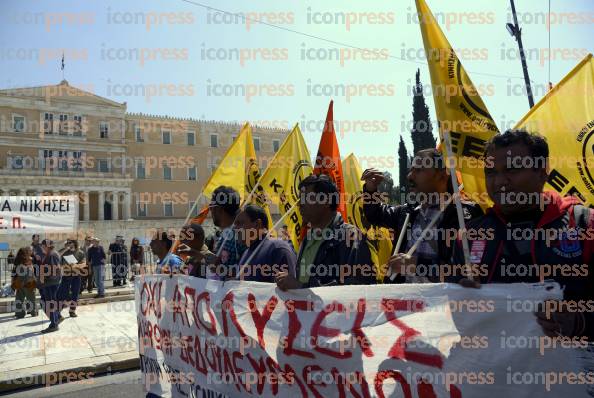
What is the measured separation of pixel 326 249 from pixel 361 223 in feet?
13.3

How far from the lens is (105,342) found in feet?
25.5

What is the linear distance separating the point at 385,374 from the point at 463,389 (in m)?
0.38

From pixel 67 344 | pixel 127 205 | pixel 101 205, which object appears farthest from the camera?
pixel 127 205

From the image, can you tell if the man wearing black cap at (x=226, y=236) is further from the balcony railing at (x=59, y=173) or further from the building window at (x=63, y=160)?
the building window at (x=63, y=160)

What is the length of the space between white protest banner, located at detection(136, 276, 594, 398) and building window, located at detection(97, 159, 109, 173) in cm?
5940

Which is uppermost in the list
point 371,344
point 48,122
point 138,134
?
point 48,122

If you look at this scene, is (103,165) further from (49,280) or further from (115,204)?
(49,280)

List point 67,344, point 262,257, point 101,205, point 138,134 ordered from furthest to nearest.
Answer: point 138,134
point 101,205
point 67,344
point 262,257

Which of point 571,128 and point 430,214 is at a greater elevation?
point 571,128

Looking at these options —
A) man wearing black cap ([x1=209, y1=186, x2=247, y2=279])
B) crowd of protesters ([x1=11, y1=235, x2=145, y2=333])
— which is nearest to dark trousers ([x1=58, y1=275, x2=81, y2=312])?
crowd of protesters ([x1=11, y1=235, x2=145, y2=333])

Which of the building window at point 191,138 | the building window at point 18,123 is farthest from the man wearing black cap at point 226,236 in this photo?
the building window at point 191,138

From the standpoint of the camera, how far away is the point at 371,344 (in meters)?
2.41

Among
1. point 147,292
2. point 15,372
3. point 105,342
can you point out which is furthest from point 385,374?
point 105,342

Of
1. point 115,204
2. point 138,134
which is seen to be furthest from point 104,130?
point 115,204
